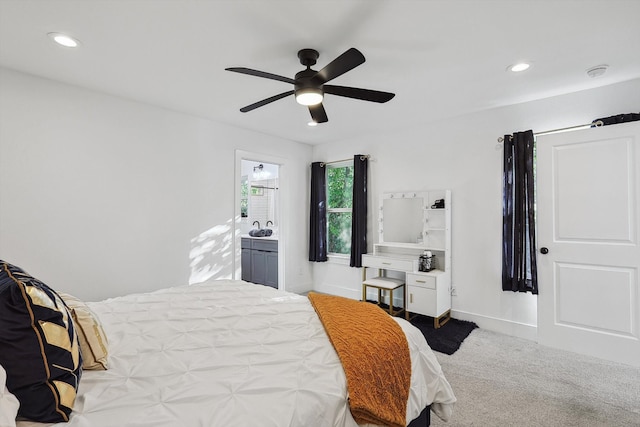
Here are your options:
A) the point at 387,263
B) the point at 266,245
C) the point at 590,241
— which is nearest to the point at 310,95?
the point at 387,263

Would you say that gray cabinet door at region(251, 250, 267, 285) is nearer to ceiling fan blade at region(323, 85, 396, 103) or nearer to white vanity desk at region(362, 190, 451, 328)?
white vanity desk at region(362, 190, 451, 328)

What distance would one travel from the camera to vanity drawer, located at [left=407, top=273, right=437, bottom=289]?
3641 millimetres

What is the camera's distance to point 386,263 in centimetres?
411

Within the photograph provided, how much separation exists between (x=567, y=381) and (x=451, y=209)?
204 cm

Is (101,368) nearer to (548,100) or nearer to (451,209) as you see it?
(451,209)

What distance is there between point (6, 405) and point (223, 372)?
63 centimetres

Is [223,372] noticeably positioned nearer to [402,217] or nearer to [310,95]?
[310,95]

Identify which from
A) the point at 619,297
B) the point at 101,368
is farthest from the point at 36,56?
the point at 619,297

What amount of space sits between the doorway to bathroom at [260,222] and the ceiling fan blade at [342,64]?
97.4 inches

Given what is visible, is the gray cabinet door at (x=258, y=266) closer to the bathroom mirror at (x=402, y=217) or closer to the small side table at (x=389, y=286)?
the small side table at (x=389, y=286)

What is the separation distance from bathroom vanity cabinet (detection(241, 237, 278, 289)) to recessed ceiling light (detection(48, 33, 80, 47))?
346cm

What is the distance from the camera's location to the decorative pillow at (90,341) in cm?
128

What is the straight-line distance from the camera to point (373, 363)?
1.42 meters

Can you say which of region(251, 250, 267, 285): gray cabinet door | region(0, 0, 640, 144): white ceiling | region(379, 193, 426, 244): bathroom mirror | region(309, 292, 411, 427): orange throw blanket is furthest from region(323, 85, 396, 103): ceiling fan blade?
region(251, 250, 267, 285): gray cabinet door
